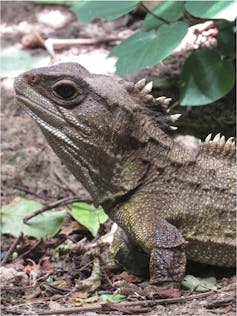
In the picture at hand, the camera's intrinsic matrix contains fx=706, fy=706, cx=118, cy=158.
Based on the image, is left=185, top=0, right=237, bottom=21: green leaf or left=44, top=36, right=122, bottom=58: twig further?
left=44, top=36, right=122, bottom=58: twig

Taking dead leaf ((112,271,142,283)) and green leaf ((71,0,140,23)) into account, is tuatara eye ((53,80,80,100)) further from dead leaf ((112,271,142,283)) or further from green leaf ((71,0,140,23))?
green leaf ((71,0,140,23))

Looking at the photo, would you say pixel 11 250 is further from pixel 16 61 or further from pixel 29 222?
pixel 16 61

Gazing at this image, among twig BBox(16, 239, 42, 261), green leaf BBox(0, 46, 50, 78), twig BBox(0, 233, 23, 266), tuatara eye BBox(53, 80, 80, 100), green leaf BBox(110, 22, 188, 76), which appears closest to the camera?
tuatara eye BBox(53, 80, 80, 100)

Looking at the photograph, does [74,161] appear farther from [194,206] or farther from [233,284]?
[233,284]

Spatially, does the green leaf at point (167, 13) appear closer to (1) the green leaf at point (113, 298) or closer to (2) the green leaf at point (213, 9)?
(2) the green leaf at point (213, 9)

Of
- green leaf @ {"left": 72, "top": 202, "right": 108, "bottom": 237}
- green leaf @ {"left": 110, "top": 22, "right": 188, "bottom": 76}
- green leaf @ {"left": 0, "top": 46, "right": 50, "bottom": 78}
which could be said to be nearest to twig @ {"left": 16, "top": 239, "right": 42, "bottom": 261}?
green leaf @ {"left": 72, "top": 202, "right": 108, "bottom": 237}

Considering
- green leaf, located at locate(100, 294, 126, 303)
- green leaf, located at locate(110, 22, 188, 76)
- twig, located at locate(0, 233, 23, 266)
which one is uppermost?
green leaf, located at locate(110, 22, 188, 76)

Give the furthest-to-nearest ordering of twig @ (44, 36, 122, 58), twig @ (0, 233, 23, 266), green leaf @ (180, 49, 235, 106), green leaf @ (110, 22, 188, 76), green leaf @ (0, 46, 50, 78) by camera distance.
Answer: twig @ (44, 36, 122, 58) < green leaf @ (0, 46, 50, 78) < green leaf @ (180, 49, 235, 106) < green leaf @ (110, 22, 188, 76) < twig @ (0, 233, 23, 266)

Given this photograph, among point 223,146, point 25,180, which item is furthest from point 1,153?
point 223,146
